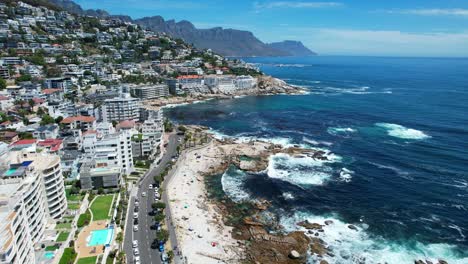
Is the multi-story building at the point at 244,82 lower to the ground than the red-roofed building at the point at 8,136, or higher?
higher

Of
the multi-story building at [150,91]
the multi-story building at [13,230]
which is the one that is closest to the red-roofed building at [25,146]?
the multi-story building at [13,230]

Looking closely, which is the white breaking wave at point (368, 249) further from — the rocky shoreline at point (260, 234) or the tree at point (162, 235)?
the tree at point (162, 235)

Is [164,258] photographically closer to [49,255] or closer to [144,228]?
[144,228]

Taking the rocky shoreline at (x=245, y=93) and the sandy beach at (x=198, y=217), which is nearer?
the sandy beach at (x=198, y=217)

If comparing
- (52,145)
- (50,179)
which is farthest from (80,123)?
(50,179)

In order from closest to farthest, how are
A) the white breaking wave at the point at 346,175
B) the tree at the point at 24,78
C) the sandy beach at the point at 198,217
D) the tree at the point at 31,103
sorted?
the sandy beach at the point at 198,217, the white breaking wave at the point at 346,175, the tree at the point at 31,103, the tree at the point at 24,78

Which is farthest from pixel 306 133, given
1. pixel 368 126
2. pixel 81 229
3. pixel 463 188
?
pixel 81 229
